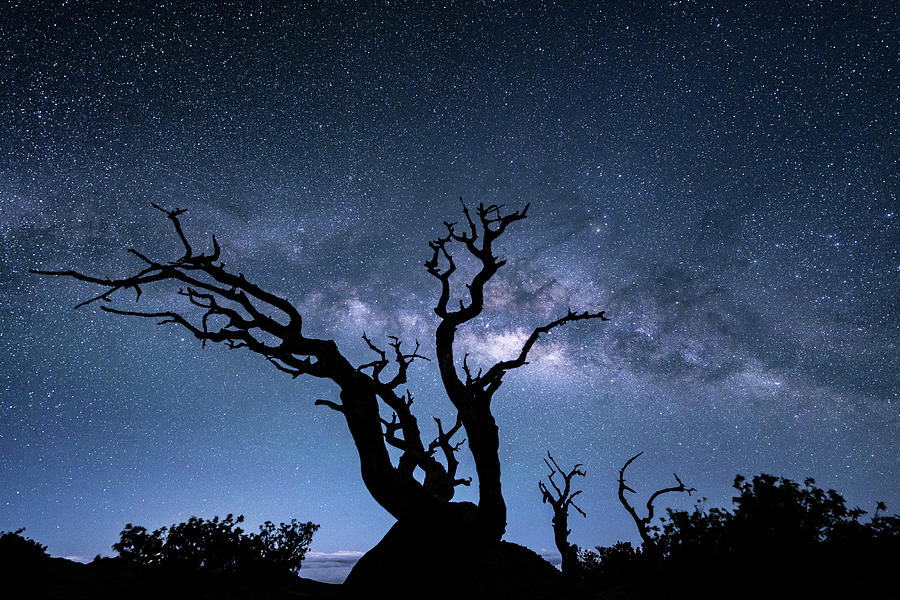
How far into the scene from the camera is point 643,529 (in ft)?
53.6

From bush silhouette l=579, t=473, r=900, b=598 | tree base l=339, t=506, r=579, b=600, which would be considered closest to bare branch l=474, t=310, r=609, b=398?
tree base l=339, t=506, r=579, b=600

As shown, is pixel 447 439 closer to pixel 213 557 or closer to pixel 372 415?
pixel 372 415

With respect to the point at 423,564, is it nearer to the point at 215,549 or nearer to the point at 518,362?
the point at 518,362

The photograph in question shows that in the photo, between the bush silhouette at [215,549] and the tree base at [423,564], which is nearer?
the tree base at [423,564]

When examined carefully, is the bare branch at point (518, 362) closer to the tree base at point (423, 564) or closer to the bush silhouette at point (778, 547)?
the tree base at point (423, 564)

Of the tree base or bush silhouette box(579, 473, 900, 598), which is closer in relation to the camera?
the tree base

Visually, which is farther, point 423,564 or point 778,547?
point 778,547

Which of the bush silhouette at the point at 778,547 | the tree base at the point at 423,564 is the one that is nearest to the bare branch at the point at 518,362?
the tree base at the point at 423,564

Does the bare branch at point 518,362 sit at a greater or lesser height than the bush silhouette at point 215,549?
greater

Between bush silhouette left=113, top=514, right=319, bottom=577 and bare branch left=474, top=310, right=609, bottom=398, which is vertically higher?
bare branch left=474, top=310, right=609, bottom=398

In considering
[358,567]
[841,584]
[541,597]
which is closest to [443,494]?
[358,567]

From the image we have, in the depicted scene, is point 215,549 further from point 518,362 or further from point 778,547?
point 778,547

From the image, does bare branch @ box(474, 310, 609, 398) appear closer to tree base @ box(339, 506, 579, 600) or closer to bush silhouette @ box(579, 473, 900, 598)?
tree base @ box(339, 506, 579, 600)

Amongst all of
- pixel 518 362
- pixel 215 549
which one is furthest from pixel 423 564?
pixel 215 549
